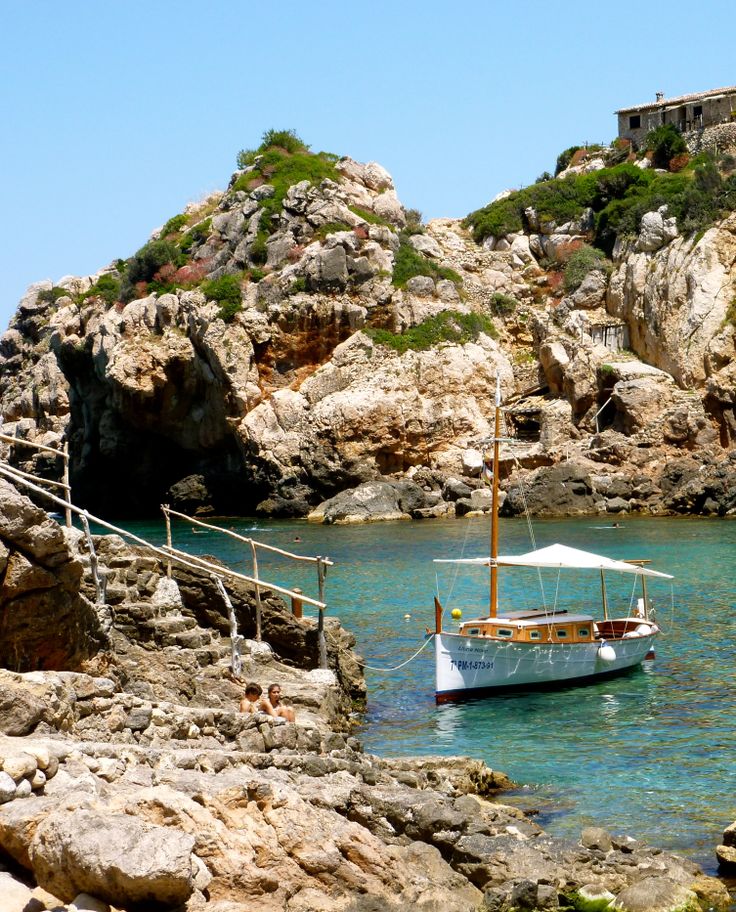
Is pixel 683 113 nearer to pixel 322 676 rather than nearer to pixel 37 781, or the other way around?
pixel 322 676

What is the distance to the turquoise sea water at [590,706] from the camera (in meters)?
16.3

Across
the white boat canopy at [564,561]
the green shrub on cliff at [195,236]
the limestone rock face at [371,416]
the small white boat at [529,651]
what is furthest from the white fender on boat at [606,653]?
the green shrub on cliff at [195,236]

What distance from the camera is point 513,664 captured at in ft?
82.2

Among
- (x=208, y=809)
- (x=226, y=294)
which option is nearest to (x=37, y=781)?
(x=208, y=809)

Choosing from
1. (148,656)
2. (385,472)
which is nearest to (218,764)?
(148,656)

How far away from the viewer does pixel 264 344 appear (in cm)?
7269

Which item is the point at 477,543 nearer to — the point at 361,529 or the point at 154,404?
the point at 361,529

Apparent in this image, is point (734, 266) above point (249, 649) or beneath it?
above

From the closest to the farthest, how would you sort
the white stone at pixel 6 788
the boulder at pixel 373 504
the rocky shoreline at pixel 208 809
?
the rocky shoreline at pixel 208 809 < the white stone at pixel 6 788 < the boulder at pixel 373 504

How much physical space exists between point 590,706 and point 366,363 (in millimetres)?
49439

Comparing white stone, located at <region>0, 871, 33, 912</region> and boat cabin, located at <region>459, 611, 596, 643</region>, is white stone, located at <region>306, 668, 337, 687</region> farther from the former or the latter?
white stone, located at <region>0, 871, 33, 912</region>

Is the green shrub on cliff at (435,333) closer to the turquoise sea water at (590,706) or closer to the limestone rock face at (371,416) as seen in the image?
the limestone rock face at (371,416)

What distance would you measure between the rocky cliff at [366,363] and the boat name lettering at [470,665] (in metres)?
37.5

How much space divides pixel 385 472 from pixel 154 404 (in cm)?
1620
